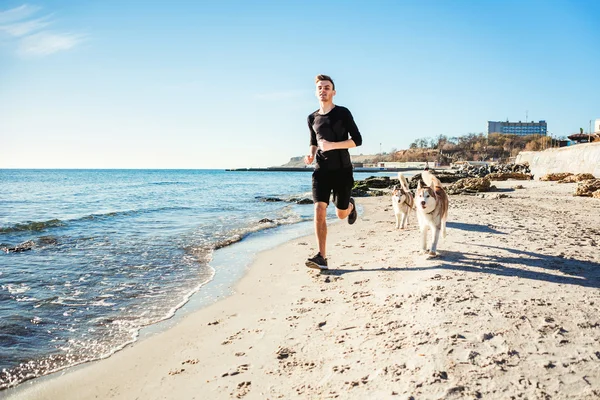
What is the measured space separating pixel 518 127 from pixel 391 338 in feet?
629

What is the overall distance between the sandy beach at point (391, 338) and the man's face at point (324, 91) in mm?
2114

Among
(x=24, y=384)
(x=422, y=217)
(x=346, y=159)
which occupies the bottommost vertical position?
(x=24, y=384)

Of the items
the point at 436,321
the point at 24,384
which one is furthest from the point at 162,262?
the point at 436,321

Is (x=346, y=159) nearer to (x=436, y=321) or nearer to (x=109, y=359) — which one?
(x=436, y=321)

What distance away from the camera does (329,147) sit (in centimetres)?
437

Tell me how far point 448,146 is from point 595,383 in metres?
131

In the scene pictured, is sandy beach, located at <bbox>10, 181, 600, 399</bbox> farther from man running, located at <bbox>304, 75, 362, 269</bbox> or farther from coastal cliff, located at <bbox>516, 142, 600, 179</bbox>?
coastal cliff, located at <bbox>516, 142, 600, 179</bbox>

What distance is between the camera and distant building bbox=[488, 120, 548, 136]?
164375mm

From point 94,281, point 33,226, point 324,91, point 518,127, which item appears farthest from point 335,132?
point 518,127

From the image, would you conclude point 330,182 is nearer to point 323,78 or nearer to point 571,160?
point 323,78

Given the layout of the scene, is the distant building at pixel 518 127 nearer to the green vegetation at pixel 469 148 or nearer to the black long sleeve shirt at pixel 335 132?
the green vegetation at pixel 469 148

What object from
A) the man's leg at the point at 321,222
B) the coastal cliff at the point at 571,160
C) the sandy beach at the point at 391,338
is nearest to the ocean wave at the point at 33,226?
the sandy beach at the point at 391,338

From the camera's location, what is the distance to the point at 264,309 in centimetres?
386

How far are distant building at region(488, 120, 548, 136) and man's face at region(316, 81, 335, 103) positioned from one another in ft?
602
